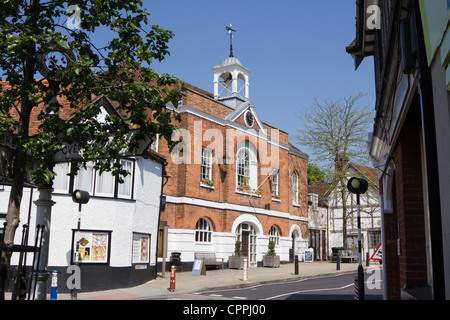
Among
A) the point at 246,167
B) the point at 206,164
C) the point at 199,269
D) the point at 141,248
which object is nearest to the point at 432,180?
the point at 141,248

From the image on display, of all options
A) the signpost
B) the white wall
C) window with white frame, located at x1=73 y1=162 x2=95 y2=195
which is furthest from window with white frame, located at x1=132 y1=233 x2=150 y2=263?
the signpost

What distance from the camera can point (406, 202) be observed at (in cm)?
666

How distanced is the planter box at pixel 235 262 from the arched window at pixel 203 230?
1709 millimetres

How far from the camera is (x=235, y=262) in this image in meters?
26.6

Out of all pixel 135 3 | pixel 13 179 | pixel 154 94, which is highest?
pixel 135 3

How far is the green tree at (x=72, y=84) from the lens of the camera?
5801 millimetres

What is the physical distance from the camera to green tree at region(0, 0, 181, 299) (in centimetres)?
580

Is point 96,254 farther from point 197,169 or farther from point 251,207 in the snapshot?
point 251,207

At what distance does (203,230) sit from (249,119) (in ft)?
27.2

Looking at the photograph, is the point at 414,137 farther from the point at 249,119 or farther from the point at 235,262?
the point at 249,119

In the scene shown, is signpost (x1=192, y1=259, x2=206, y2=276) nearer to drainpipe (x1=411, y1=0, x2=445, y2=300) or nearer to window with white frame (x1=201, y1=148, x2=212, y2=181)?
window with white frame (x1=201, y1=148, x2=212, y2=181)

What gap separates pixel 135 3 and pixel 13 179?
10.1 ft

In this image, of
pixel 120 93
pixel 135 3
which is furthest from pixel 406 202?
pixel 135 3
